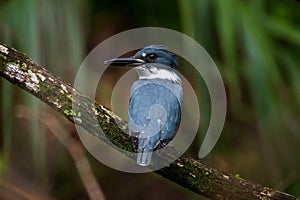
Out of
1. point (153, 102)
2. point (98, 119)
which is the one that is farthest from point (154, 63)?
point (98, 119)

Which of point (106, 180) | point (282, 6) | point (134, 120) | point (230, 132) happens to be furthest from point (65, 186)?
point (134, 120)

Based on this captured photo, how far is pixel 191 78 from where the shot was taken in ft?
11.8

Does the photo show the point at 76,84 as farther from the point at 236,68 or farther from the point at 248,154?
the point at 248,154

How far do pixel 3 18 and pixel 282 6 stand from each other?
1.30 meters

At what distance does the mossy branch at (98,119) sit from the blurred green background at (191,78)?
0.90 m

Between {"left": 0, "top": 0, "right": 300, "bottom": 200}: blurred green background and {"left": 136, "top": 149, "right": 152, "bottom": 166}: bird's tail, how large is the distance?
955mm

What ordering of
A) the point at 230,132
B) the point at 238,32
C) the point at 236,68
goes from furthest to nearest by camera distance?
1. the point at 230,132
2. the point at 236,68
3. the point at 238,32

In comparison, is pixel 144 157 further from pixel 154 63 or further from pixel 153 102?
pixel 154 63

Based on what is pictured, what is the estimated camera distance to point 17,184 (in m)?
4.01

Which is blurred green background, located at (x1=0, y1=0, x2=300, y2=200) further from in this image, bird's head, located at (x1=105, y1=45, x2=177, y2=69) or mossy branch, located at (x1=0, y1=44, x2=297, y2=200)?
mossy branch, located at (x1=0, y1=44, x2=297, y2=200)

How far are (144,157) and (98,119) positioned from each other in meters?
0.16

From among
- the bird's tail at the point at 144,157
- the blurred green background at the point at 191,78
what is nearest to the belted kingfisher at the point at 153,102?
the bird's tail at the point at 144,157

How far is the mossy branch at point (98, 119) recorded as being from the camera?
1.87 metres

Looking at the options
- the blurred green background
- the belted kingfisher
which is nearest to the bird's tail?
the belted kingfisher
